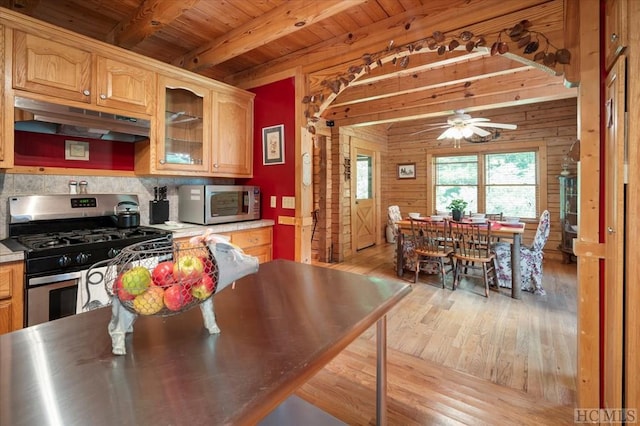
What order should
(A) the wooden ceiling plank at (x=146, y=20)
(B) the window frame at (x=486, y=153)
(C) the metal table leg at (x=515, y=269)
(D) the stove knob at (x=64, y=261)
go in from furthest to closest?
(B) the window frame at (x=486, y=153), (C) the metal table leg at (x=515, y=269), (A) the wooden ceiling plank at (x=146, y=20), (D) the stove knob at (x=64, y=261)

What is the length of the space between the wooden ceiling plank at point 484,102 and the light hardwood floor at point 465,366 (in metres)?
2.40

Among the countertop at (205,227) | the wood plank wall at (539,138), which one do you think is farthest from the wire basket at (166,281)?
the wood plank wall at (539,138)

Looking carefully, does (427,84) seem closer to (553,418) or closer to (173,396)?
(553,418)

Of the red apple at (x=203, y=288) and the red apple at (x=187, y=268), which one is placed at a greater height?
the red apple at (x=187, y=268)

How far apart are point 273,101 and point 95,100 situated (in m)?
1.47

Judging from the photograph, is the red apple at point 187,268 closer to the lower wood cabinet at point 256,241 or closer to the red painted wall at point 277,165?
the lower wood cabinet at point 256,241

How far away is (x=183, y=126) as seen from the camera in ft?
9.34

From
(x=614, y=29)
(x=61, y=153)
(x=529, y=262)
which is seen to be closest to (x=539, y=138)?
(x=529, y=262)

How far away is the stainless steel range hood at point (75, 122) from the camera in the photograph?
6.44 ft

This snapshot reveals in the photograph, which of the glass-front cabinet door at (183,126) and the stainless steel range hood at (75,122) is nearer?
the stainless steel range hood at (75,122)

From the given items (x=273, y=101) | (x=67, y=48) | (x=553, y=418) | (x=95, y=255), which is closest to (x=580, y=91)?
(x=553, y=418)

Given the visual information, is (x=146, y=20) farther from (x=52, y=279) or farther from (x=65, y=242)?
(x=52, y=279)

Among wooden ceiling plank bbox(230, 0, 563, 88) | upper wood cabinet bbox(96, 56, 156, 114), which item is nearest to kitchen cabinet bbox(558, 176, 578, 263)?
wooden ceiling plank bbox(230, 0, 563, 88)

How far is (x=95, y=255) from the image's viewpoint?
197 cm
